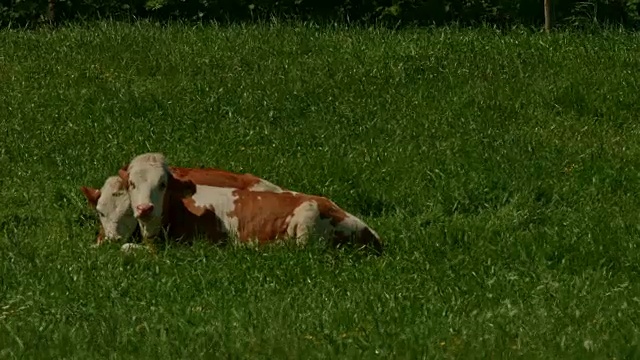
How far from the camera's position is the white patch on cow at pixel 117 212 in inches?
392

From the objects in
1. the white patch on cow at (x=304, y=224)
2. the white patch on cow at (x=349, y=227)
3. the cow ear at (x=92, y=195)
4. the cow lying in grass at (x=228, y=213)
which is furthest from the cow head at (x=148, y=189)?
the white patch on cow at (x=349, y=227)

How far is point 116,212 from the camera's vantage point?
32.7 ft

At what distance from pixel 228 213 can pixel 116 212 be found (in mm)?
762

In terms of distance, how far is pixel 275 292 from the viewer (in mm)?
8539

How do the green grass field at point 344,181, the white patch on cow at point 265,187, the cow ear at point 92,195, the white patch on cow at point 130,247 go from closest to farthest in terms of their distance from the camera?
1. the green grass field at point 344,181
2. the white patch on cow at point 130,247
3. the cow ear at point 92,195
4. the white patch on cow at point 265,187

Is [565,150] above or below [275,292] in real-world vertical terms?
below

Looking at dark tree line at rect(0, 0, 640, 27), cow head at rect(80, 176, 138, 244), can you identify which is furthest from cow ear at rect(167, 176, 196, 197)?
dark tree line at rect(0, 0, 640, 27)

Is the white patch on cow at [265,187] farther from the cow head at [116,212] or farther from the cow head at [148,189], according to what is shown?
the cow head at [116,212]

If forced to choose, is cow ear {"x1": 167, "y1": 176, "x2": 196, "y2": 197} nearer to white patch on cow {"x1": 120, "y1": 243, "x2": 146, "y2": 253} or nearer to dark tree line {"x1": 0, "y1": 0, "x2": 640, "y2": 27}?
white patch on cow {"x1": 120, "y1": 243, "x2": 146, "y2": 253}

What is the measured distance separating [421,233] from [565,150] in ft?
9.58

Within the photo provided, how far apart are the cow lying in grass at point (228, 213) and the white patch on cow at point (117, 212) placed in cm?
7

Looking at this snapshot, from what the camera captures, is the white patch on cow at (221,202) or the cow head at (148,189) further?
the white patch on cow at (221,202)

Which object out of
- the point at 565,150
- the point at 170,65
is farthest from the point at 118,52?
the point at 565,150

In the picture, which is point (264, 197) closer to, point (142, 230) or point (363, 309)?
point (142, 230)
